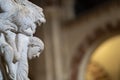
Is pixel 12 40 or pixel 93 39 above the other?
pixel 93 39

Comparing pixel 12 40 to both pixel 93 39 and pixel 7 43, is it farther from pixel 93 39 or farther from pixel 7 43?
pixel 93 39

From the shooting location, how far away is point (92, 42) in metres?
6.32

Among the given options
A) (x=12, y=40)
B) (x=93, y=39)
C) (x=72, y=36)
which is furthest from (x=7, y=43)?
(x=72, y=36)

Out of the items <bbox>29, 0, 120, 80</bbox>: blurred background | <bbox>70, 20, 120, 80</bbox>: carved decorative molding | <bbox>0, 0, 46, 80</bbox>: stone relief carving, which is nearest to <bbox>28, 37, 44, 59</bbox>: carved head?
<bbox>0, 0, 46, 80</bbox>: stone relief carving

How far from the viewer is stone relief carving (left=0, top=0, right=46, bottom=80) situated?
1.08m

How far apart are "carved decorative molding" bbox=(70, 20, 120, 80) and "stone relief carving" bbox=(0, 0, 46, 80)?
5177mm

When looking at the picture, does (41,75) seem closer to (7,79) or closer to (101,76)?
(101,76)

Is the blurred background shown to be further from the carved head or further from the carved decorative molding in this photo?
the carved head

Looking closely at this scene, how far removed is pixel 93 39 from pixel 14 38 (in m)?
5.24

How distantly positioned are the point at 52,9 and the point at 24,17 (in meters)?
5.11

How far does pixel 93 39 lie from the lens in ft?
20.7

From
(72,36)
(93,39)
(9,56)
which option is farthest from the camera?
(72,36)

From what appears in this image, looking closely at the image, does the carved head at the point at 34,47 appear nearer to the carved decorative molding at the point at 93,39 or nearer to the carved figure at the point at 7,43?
the carved figure at the point at 7,43

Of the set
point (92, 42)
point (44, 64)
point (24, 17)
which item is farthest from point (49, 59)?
point (24, 17)
